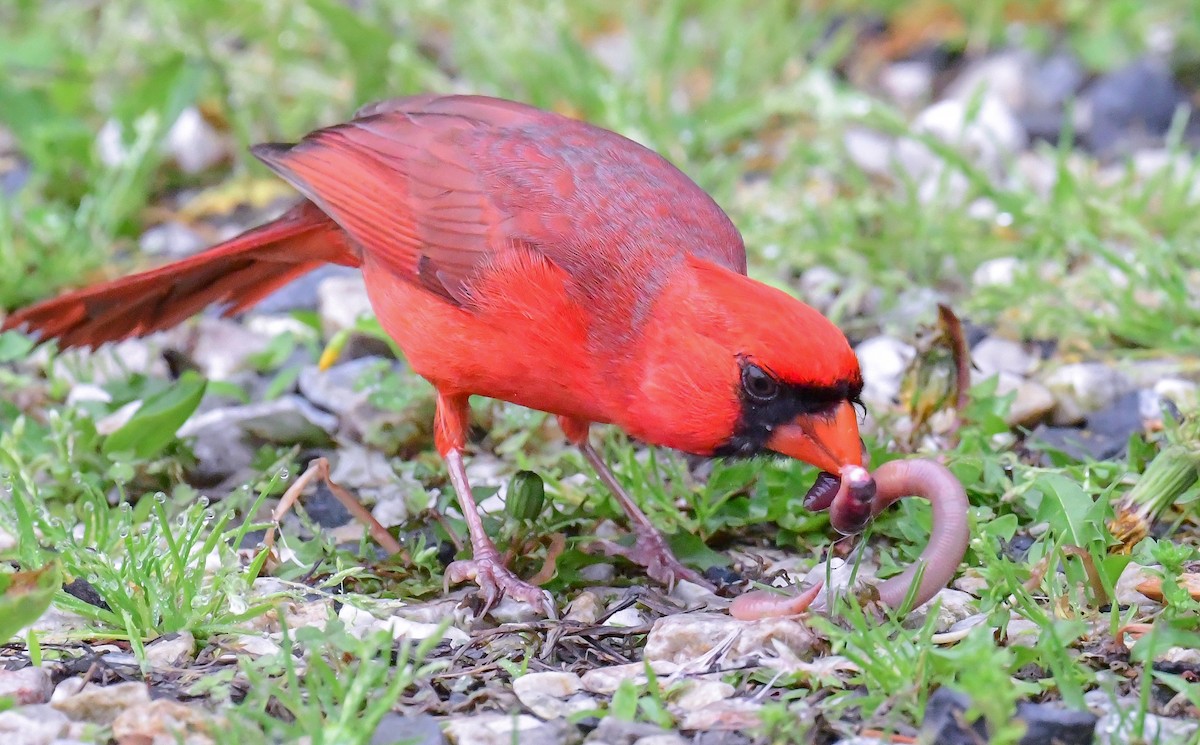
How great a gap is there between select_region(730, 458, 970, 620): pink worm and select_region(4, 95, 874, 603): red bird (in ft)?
0.43

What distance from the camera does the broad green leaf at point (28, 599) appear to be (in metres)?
2.34

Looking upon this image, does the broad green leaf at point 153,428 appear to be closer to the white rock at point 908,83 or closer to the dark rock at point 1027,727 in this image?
the dark rock at point 1027,727

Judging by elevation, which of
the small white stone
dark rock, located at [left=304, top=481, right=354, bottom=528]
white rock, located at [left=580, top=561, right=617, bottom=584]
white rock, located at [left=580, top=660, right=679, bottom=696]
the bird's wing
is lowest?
dark rock, located at [left=304, top=481, right=354, bottom=528]

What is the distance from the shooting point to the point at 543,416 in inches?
147

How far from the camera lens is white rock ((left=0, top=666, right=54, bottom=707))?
2.43 m

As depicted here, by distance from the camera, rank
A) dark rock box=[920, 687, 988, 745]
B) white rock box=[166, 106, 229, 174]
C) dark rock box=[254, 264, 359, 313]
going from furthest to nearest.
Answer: white rock box=[166, 106, 229, 174]
dark rock box=[254, 264, 359, 313]
dark rock box=[920, 687, 988, 745]

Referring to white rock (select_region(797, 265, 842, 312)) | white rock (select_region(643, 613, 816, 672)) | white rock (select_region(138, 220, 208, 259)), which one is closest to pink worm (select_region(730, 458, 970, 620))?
white rock (select_region(643, 613, 816, 672))

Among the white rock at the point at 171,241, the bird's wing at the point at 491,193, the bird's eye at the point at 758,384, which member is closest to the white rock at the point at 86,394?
the bird's wing at the point at 491,193

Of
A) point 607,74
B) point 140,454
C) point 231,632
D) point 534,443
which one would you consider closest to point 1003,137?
point 607,74

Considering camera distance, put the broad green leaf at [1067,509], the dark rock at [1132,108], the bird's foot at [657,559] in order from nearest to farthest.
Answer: the broad green leaf at [1067,509], the bird's foot at [657,559], the dark rock at [1132,108]

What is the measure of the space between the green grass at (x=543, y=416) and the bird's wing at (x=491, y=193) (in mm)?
502

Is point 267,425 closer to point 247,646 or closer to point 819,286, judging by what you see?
point 247,646

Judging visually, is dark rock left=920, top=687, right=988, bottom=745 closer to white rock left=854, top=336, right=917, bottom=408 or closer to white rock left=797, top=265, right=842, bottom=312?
white rock left=854, top=336, right=917, bottom=408

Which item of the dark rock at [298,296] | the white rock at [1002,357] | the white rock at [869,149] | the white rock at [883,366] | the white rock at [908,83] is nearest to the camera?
the white rock at [883,366]
